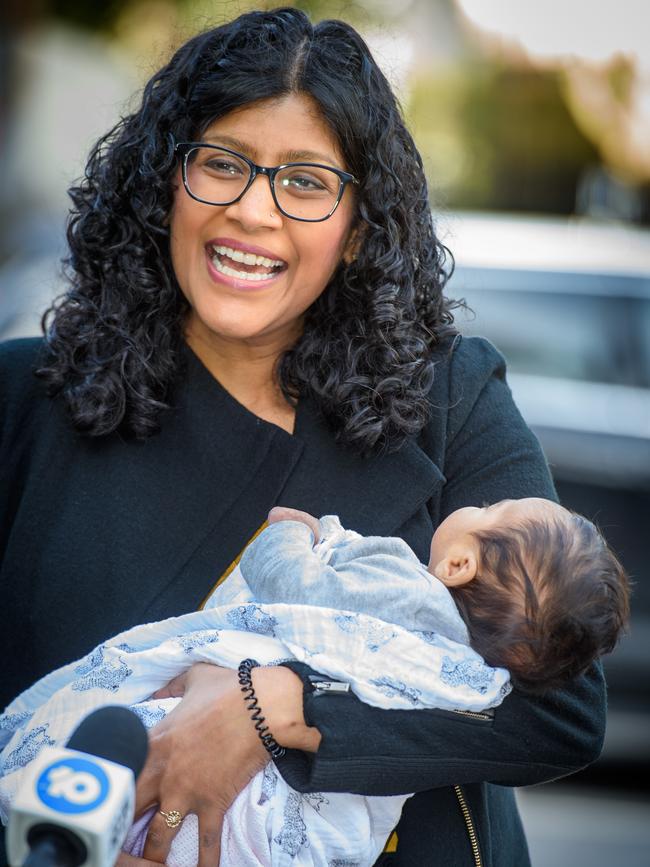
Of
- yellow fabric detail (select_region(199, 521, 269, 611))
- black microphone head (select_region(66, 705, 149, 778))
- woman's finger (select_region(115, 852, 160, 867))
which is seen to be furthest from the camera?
yellow fabric detail (select_region(199, 521, 269, 611))

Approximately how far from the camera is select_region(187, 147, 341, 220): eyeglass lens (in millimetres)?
2434

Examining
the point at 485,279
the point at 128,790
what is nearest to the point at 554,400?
the point at 485,279

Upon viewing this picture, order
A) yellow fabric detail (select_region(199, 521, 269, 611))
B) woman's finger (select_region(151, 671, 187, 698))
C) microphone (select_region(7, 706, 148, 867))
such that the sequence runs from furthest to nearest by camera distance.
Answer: yellow fabric detail (select_region(199, 521, 269, 611)) → woman's finger (select_region(151, 671, 187, 698)) → microphone (select_region(7, 706, 148, 867))

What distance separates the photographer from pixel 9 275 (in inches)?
223

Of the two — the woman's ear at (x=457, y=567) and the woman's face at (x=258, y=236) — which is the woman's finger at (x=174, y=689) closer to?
the woman's ear at (x=457, y=567)

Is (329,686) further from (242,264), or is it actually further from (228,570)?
(242,264)

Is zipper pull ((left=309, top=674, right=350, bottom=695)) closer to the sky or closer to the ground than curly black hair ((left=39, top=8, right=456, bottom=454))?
closer to the ground

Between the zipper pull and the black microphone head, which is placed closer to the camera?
the black microphone head

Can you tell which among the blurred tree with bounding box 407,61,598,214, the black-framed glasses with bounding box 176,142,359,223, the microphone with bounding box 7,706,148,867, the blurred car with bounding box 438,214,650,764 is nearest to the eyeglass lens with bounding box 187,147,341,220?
the black-framed glasses with bounding box 176,142,359,223

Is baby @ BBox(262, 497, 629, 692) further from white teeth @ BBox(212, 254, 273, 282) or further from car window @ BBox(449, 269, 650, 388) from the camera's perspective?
car window @ BBox(449, 269, 650, 388)

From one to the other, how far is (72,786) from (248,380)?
5.03 ft

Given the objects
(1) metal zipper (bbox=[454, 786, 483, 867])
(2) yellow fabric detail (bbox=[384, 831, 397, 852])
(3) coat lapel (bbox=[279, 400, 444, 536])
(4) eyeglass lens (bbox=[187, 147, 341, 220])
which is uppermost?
(4) eyeglass lens (bbox=[187, 147, 341, 220])

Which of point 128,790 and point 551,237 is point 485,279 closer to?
point 551,237

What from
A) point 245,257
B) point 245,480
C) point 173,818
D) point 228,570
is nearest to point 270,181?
point 245,257
